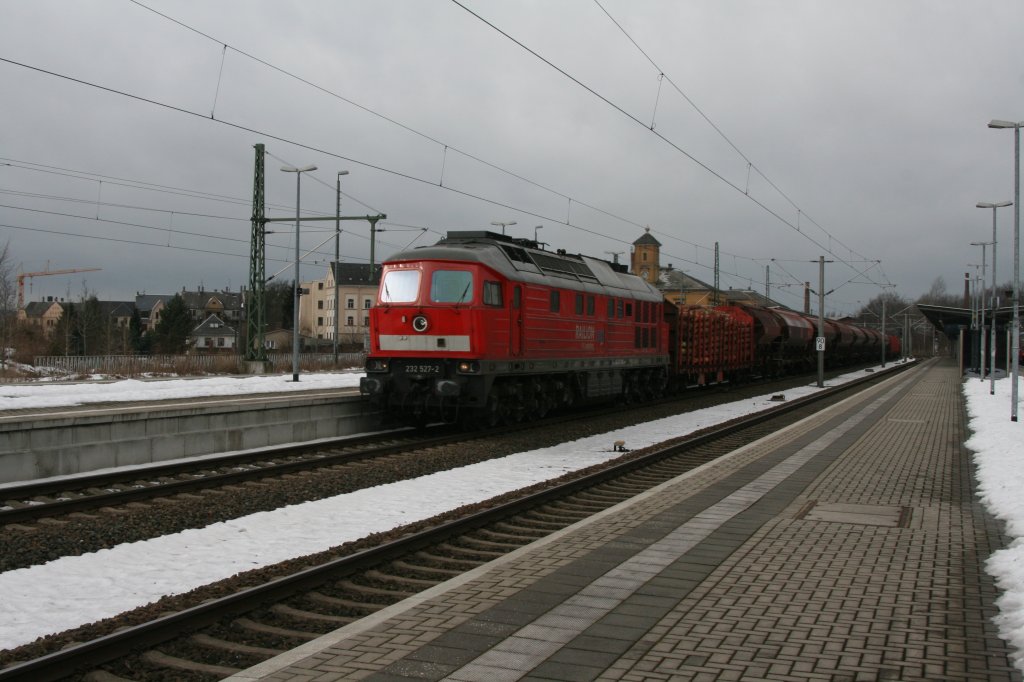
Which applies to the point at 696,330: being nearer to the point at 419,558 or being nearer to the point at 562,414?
the point at 562,414

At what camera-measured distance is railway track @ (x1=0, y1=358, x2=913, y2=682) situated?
17.2ft

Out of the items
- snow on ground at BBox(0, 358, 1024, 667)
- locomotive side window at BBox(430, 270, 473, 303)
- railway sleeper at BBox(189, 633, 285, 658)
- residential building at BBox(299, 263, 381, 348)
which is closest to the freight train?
locomotive side window at BBox(430, 270, 473, 303)

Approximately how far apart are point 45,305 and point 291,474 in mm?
160285

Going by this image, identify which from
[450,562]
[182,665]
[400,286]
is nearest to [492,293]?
[400,286]

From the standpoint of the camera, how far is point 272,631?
19.7 ft

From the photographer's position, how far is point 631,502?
1011 cm

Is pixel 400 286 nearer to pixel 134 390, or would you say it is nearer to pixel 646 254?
pixel 134 390

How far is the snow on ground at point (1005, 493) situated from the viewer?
19.2 feet

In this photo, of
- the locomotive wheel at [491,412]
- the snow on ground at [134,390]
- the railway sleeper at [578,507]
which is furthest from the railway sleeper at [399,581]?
the snow on ground at [134,390]

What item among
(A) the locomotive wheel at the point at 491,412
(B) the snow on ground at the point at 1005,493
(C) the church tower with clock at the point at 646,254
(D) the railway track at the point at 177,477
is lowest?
(D) the railway track at the point at 177,477

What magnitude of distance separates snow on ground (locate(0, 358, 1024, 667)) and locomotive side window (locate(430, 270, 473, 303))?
3397 mm

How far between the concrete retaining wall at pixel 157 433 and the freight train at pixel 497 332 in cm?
120

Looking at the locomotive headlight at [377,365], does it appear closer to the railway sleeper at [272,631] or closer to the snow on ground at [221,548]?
the snow on ground at [221,548]

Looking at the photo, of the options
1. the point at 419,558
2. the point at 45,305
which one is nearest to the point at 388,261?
the point at 419,558
